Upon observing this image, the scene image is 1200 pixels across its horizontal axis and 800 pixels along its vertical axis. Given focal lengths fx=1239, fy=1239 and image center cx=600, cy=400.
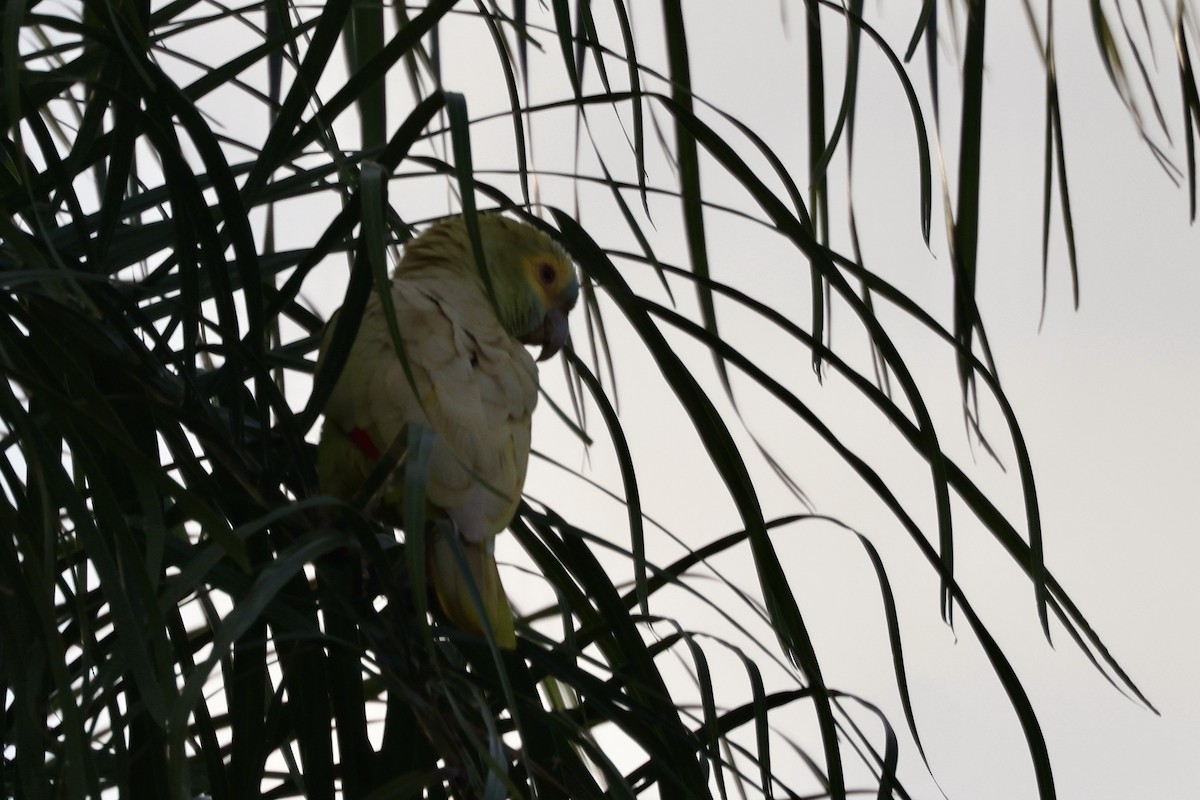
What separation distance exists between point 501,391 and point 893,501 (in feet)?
1.15

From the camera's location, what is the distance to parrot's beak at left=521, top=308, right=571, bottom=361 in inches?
52.3

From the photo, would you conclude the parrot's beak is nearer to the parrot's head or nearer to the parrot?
the parrot's head

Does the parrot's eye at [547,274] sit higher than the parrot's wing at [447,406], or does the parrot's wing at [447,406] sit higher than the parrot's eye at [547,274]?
the parrot's eye at [547,274]

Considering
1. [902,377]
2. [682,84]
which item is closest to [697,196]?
[682,84]

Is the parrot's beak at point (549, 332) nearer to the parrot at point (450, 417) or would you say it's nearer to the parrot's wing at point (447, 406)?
the parrot at point (450, 417)

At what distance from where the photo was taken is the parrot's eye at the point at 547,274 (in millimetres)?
1300

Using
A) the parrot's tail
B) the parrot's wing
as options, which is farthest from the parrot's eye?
the parrot's tail

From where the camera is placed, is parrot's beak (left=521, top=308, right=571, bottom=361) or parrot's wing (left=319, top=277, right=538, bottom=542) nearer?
parrot's wing (left=319, top=277, right=538, bottom=542)

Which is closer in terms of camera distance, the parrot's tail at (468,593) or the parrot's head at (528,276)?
the parrot's tail at (468,593)

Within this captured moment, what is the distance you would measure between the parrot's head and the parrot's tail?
0.44 metres

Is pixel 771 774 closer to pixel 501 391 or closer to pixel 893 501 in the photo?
pixel 893 501

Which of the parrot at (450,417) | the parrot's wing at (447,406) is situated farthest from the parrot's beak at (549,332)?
the parrot's wing at (447,406)

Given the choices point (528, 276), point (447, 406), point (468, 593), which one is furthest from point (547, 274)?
point (468, 593)

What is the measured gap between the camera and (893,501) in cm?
70
